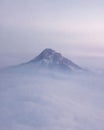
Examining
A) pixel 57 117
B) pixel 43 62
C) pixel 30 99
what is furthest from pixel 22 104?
pixel 43 62

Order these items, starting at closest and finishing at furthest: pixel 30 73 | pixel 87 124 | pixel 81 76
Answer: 1. pixel 87 124
2. pixel 81 76
3. pixel 30 73

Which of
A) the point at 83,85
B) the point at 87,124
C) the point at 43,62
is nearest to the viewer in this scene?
the point at 87,124

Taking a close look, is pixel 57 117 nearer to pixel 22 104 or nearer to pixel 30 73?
pixel 22 104

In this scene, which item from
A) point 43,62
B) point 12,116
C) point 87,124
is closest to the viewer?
point 87,124

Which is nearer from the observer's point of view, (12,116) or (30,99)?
(12,116)

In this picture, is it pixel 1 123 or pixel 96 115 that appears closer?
pixel 1 123

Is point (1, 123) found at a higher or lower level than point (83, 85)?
lower

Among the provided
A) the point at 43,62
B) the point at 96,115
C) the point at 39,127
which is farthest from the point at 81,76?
the point at 43,62

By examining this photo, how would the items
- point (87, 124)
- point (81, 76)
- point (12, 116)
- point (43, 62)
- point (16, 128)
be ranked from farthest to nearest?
1. point (43, 62)
2. point (81, 76)
3. point (12, 116)
4. point (87, 124)
5. point (16, 128)

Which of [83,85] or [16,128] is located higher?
[83,85]

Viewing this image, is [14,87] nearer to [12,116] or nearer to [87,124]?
[12,116]
